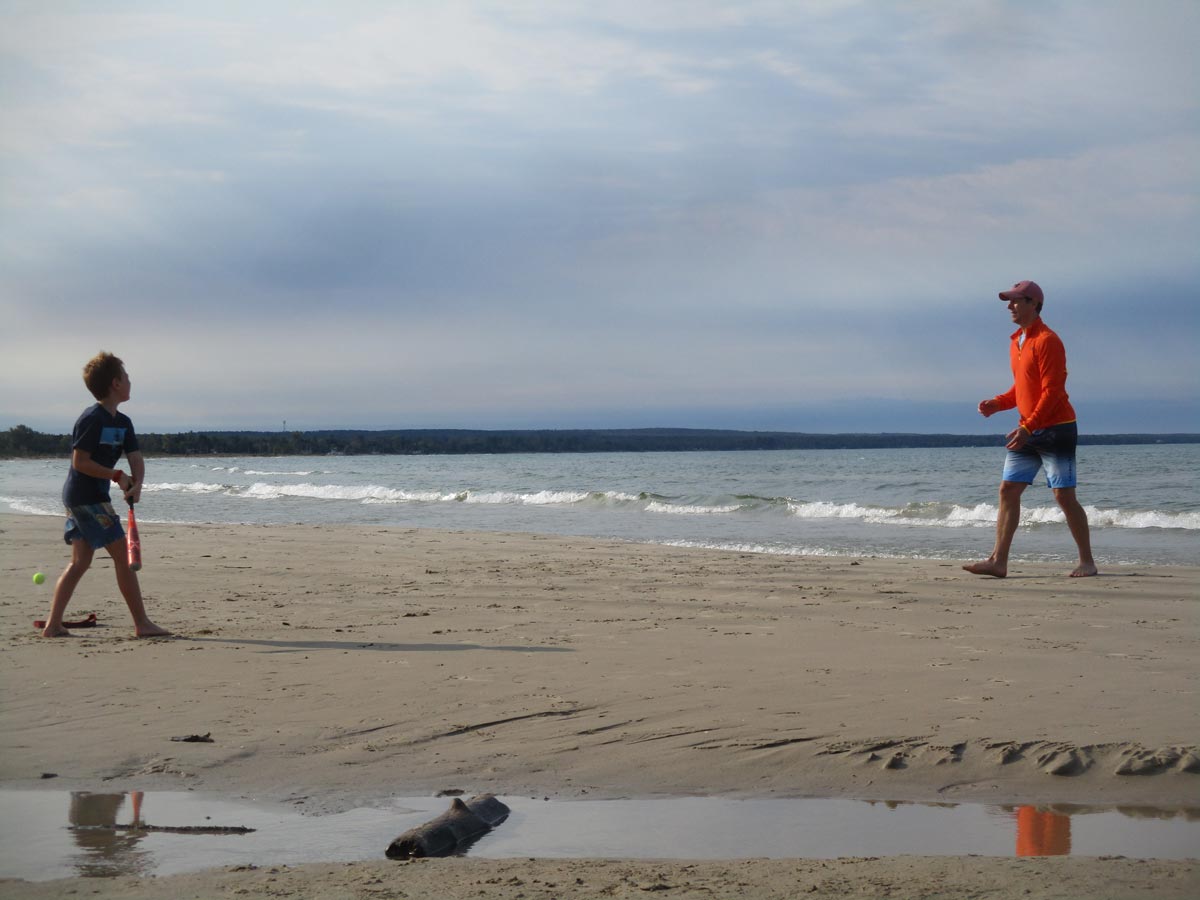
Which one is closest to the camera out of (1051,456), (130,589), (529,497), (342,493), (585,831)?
(585,831)

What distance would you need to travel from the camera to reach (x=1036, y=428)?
8.68m

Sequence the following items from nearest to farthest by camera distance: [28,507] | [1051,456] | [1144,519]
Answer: [1051,456] < [1144,519] < [28,507]

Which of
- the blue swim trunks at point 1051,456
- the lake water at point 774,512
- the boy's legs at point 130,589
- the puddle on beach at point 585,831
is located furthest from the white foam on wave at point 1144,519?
the boy's legs at point 130,589

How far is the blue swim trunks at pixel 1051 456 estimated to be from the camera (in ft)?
28.2

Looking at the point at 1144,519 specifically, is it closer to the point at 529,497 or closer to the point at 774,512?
the point at 774,512

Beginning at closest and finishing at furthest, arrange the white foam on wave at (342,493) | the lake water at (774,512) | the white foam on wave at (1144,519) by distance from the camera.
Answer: the lake water at (774,512)
the white foam on wave at (1144,519)
the white foam on wave at (342,493)

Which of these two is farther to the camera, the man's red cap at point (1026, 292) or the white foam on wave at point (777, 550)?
the white foam on wave at point (777, 550)

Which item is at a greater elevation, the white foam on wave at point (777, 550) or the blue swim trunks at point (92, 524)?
the blue swim trunks at point (92, 524)

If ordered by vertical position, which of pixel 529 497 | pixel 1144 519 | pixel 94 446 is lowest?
pixel 529 497

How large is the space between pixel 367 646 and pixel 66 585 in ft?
6.48

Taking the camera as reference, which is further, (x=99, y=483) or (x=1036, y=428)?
(x=1036, y=428)

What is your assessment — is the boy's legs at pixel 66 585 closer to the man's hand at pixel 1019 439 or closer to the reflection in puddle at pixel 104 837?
the reflection in puddle at pixel 104 837

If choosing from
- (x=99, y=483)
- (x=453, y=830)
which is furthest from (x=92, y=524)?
(x=453, y=830)

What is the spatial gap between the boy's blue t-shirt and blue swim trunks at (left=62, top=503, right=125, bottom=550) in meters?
0.04
